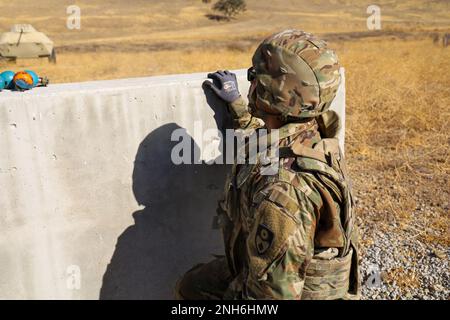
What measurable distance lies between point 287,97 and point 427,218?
3.32 m

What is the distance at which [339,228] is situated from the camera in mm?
1941

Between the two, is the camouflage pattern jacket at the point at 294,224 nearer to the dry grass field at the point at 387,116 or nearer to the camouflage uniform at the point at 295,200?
the camouflage uniform at the point at 295,200

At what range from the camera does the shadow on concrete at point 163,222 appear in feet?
8.77

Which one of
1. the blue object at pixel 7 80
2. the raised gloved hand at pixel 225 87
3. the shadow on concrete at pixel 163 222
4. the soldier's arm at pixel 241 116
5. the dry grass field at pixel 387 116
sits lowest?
the dry grass field at pixel 387 116

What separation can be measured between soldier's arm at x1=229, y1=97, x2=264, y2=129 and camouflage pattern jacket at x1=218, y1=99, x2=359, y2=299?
0.48m

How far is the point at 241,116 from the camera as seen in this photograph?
105 inches

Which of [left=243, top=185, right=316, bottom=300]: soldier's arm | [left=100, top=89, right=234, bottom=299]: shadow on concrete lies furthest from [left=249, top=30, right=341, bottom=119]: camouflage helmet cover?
[left=100, top=89, right=234, bottom=299]: shadow on concrete

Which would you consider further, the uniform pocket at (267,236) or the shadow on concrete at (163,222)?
the shadow on concrete at (163,222)

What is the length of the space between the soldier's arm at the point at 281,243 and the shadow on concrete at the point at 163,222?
96 cm

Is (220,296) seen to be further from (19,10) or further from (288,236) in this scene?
(19,10)

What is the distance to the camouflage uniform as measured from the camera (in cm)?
182

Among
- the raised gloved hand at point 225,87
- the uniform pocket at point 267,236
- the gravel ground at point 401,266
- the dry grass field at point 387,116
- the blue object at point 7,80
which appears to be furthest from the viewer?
the dry grass field at point 387,116

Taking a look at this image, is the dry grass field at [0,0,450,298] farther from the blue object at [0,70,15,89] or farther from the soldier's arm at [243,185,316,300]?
the blue object at [0,70,15,89]

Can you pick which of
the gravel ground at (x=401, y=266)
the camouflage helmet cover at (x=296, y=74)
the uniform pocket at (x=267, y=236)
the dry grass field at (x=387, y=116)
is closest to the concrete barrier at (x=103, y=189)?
the camouflage helmet cover at (x=296, y=74)
